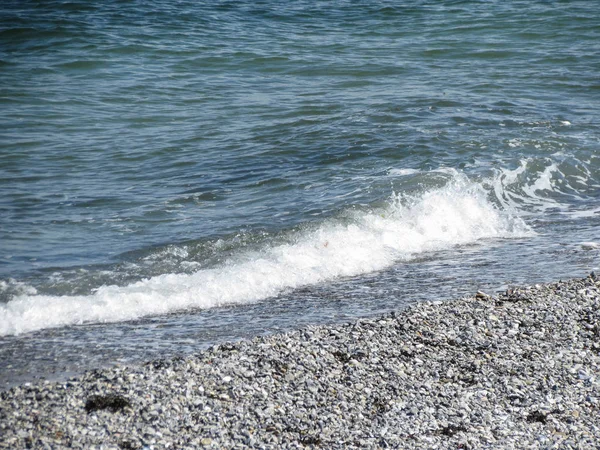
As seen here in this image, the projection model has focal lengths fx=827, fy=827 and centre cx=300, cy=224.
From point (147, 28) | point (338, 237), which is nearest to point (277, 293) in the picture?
point (338, 237)

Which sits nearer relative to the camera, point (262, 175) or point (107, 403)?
point (107, 403)

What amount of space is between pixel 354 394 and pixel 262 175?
22.2 feet

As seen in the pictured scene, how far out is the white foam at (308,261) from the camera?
8102mm

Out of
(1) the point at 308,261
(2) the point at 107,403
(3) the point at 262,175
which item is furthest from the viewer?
(3) the point at 262,175

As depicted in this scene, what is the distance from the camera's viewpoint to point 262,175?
12.6 metres

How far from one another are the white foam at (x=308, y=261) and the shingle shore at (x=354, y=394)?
1.68 meters

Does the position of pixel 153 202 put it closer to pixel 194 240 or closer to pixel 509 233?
pixel 194 240

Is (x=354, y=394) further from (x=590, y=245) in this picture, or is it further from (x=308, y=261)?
(x=590, y=245)

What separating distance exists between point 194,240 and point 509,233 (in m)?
4.10

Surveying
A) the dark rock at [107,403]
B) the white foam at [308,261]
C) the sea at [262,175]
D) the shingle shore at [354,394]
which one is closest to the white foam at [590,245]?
the sea at [262,175]

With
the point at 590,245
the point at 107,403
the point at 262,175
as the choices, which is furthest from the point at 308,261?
the point at 107,403

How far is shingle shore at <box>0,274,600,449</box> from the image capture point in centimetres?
563

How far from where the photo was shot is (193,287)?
8703 millimetres

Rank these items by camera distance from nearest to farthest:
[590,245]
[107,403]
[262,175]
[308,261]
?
[107,403], [308,261], [590,245], [262,175]
